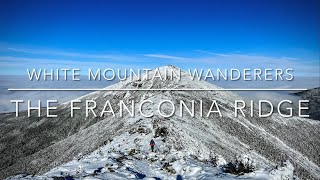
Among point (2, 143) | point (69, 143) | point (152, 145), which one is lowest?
point (2, 143)

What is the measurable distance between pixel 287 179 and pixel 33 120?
17197 centimetres

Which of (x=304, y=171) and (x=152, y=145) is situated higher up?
(x=152, y=145)

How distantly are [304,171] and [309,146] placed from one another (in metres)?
36.5

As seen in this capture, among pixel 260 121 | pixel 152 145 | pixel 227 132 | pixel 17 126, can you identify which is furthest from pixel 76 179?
pixel 17 126

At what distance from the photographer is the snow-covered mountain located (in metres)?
23.9

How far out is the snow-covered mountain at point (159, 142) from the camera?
2392 centimetres

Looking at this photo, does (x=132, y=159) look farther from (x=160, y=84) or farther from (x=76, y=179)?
(x=160, y=84)

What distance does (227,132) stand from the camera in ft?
302

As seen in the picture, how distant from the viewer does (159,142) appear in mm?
45250

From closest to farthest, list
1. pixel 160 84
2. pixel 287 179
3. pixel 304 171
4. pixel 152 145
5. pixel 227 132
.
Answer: pixel 287 179, pixel 152 145, pixel 304 171, pixel 227 132, pixel 160 84

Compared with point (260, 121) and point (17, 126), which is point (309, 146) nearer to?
point (260, 121)

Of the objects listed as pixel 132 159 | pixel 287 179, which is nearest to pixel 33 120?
pixel 132 159

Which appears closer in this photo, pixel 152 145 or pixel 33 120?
pixel 152 145

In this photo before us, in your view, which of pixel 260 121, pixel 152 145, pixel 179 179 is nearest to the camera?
pixel 179 179
